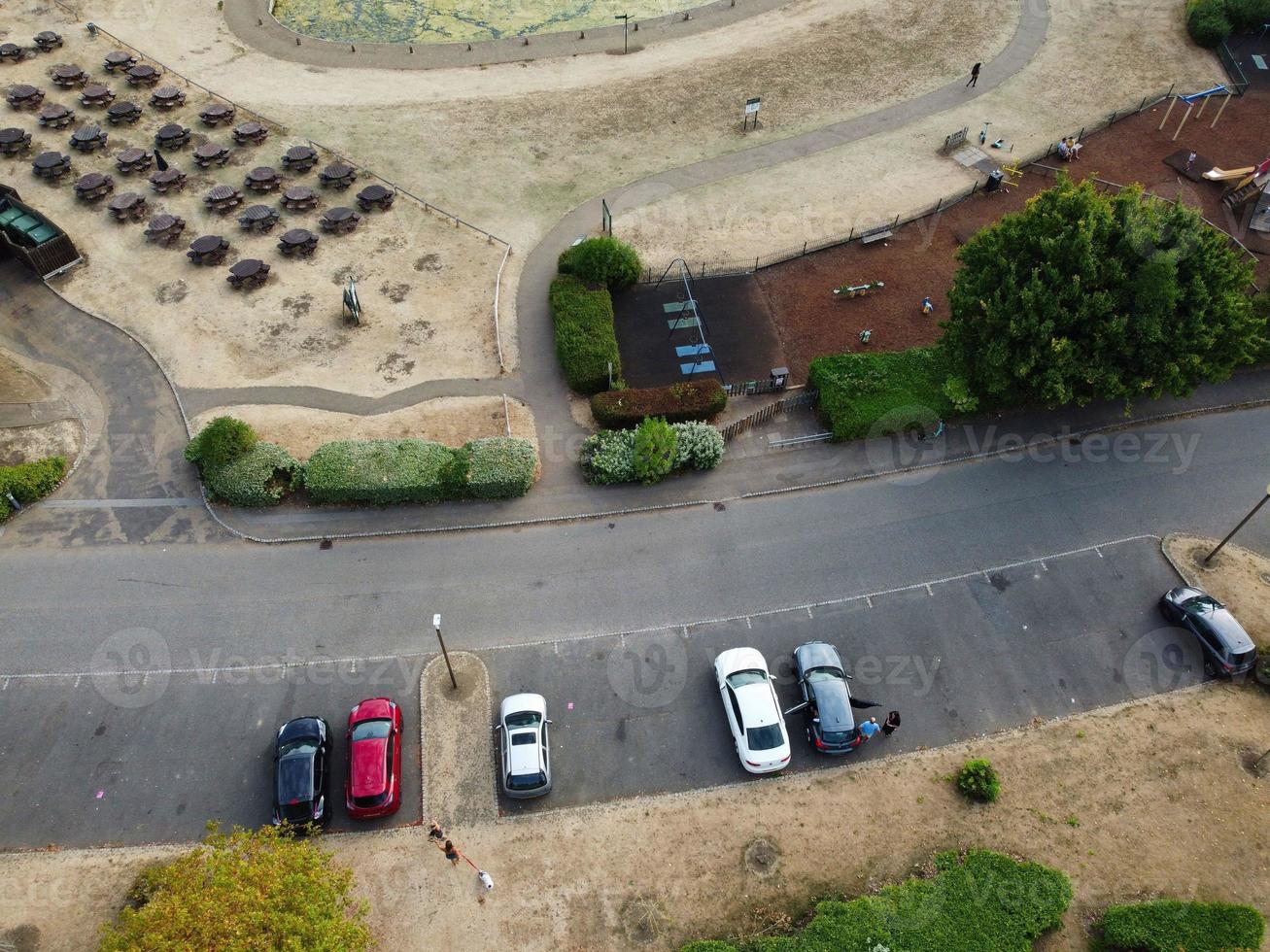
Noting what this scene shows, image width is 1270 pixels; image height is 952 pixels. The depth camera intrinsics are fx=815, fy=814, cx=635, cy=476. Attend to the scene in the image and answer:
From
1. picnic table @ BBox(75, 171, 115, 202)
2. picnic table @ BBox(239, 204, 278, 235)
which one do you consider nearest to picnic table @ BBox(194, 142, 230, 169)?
picnic table @ BBox(75, 171, 115, 202)

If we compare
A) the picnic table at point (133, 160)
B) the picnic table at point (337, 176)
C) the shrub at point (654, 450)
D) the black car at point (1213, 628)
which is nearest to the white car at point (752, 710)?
the shrub at point (654, 450)

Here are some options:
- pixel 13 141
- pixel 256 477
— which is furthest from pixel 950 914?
pixel 13 141

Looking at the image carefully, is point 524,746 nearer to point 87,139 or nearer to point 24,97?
point 87,139

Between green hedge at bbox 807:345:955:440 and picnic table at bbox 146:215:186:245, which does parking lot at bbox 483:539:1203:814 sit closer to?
green hedge at bbox 807:345:955:440

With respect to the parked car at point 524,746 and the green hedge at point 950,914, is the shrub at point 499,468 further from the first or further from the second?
the green hedge at point 950,914

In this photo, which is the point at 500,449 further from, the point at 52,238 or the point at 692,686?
the point at 52,238

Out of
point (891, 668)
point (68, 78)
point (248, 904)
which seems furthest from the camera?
point (68, 78)
